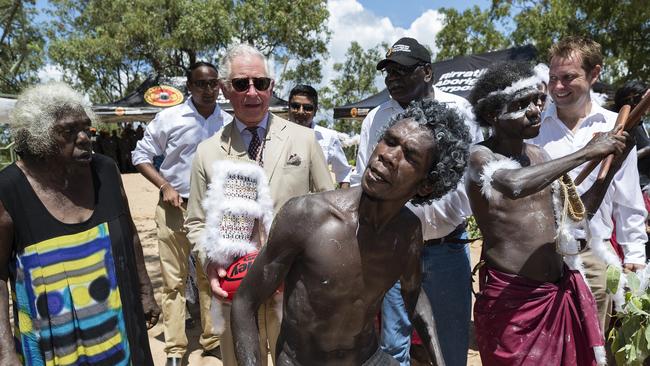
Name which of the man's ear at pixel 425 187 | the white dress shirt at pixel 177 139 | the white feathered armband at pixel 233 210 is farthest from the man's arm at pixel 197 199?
the white dress shirt at pixel 177 139

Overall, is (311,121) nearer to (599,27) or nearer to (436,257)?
(436,257)

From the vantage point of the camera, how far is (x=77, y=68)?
85.0ft

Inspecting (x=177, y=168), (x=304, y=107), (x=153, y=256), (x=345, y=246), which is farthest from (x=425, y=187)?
(x=153, y=256)

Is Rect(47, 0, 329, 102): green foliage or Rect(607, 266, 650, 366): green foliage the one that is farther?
Rect(47, 0, 329, 102): green foliage

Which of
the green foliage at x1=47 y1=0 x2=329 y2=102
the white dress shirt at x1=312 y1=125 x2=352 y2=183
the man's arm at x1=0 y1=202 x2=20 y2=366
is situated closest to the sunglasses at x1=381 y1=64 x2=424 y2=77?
the man's arm at x1=0 y1=202 x2=20 y2=366

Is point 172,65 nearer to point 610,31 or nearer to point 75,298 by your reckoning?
point 610,31

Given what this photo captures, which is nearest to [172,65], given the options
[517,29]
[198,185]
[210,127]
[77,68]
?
[77,68]

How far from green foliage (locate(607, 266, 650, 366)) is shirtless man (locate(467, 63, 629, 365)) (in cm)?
27

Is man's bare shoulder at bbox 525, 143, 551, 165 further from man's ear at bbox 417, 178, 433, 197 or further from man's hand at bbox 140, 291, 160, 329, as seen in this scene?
man's hand at bbox 140, 291, 160, 329

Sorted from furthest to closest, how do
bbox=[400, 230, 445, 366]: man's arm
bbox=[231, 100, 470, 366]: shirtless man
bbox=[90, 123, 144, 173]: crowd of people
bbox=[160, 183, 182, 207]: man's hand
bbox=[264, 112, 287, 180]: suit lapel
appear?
bbox=[90, 123, 144, 173]: crowd of people
bbox=[160, 183, 182, 207]: man's hand
bbox=[264, 112, 287, 180]: suit lapel
bbox=[400, 230, 445, 366]: man's arm
bbox=[231, 100, 470, 366]: shirtless man

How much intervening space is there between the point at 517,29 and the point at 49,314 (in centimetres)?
1672

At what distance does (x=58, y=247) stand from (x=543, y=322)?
2132 millimetres

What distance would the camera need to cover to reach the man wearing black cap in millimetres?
2928

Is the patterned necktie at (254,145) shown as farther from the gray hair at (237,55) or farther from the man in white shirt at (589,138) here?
the man in white shirt at (589,138)
